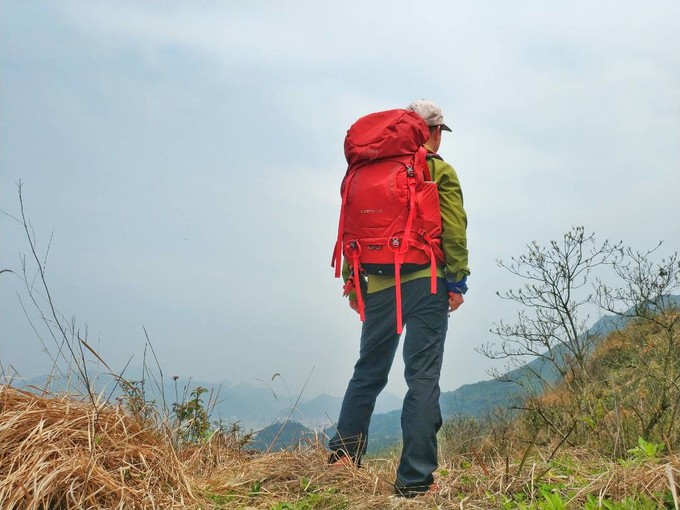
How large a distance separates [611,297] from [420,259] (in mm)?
5216

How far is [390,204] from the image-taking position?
402 centimetres

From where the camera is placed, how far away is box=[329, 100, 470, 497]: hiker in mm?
3840

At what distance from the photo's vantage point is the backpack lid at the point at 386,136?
13.4 ft

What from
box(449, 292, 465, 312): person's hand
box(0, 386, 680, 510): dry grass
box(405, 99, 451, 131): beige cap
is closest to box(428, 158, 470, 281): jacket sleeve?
box(449, 292, 465, 312): person's hand

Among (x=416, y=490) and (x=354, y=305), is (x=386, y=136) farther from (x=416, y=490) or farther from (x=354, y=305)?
(x=416, y=490)

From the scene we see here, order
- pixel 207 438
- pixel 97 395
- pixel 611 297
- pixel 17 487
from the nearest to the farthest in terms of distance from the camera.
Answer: pixel 17 487
pixel 97 395
pixel 207 438
pixel 611 297

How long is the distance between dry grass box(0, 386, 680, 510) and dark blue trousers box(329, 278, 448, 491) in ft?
0.62

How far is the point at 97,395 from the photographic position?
362 centimetres

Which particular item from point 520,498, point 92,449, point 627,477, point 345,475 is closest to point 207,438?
point 345,475

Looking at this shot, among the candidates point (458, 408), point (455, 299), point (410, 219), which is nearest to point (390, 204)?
point (410, 219)

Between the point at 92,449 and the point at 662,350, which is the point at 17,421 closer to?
the point at 92,449

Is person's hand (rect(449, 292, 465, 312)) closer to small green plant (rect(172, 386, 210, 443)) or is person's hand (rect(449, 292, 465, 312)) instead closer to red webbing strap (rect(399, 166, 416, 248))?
red webbing strap (rect(399, 166, 416, 248))

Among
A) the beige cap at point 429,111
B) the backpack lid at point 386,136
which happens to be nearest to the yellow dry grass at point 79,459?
the backpack lid at point 386,136

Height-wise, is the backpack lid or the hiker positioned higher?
the backpack lid
